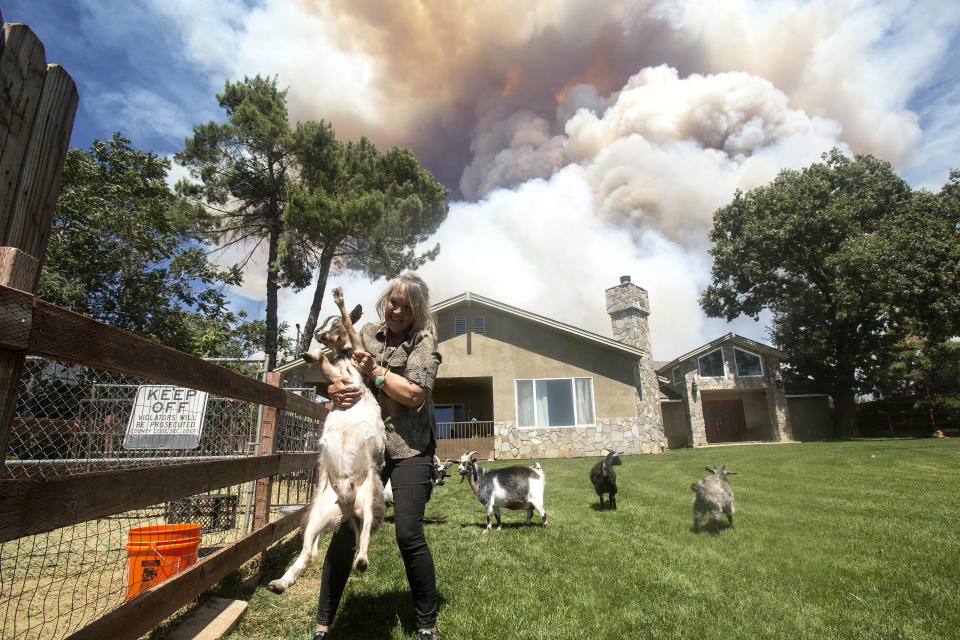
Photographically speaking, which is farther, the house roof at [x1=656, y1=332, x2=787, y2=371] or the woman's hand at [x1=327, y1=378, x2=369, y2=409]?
the house roof at [x1=656, y1=332, x2=787, y2=371]

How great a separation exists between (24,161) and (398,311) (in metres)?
1.72

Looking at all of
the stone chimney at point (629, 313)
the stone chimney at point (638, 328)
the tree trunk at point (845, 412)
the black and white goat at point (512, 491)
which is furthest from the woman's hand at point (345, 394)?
the tree trunk at point (845, 412)

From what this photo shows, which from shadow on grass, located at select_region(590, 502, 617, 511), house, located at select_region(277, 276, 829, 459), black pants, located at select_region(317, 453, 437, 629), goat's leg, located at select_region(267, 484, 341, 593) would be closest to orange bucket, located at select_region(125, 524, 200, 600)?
black pants, located at select_region(317, 453, 437, 629)

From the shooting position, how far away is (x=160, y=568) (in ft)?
10.3

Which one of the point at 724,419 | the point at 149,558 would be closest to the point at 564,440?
the point at 149,558

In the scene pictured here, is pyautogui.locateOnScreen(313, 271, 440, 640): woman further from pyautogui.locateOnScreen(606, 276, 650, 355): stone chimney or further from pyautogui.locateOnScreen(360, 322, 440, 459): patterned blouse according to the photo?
pyautogui.locateOnScreen(606, 276, 650, 355): stone chimney

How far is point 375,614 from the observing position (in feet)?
10.2

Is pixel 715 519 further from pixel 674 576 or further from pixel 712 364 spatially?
pixel 712 364

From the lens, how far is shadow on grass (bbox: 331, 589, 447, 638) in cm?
285

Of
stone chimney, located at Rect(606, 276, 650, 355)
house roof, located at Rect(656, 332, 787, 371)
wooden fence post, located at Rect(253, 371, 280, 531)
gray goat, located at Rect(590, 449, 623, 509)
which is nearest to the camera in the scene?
wooden fence post, located at Rect(253, 371, 280, 531)

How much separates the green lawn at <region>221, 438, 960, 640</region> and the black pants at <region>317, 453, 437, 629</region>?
0.44 metres

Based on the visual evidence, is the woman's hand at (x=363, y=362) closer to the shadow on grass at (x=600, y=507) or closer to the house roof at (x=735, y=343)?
the shadow on grass at (x=600, y=507)

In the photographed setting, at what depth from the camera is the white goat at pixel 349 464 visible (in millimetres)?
2357

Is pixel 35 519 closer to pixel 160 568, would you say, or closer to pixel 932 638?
pixel 160 568
